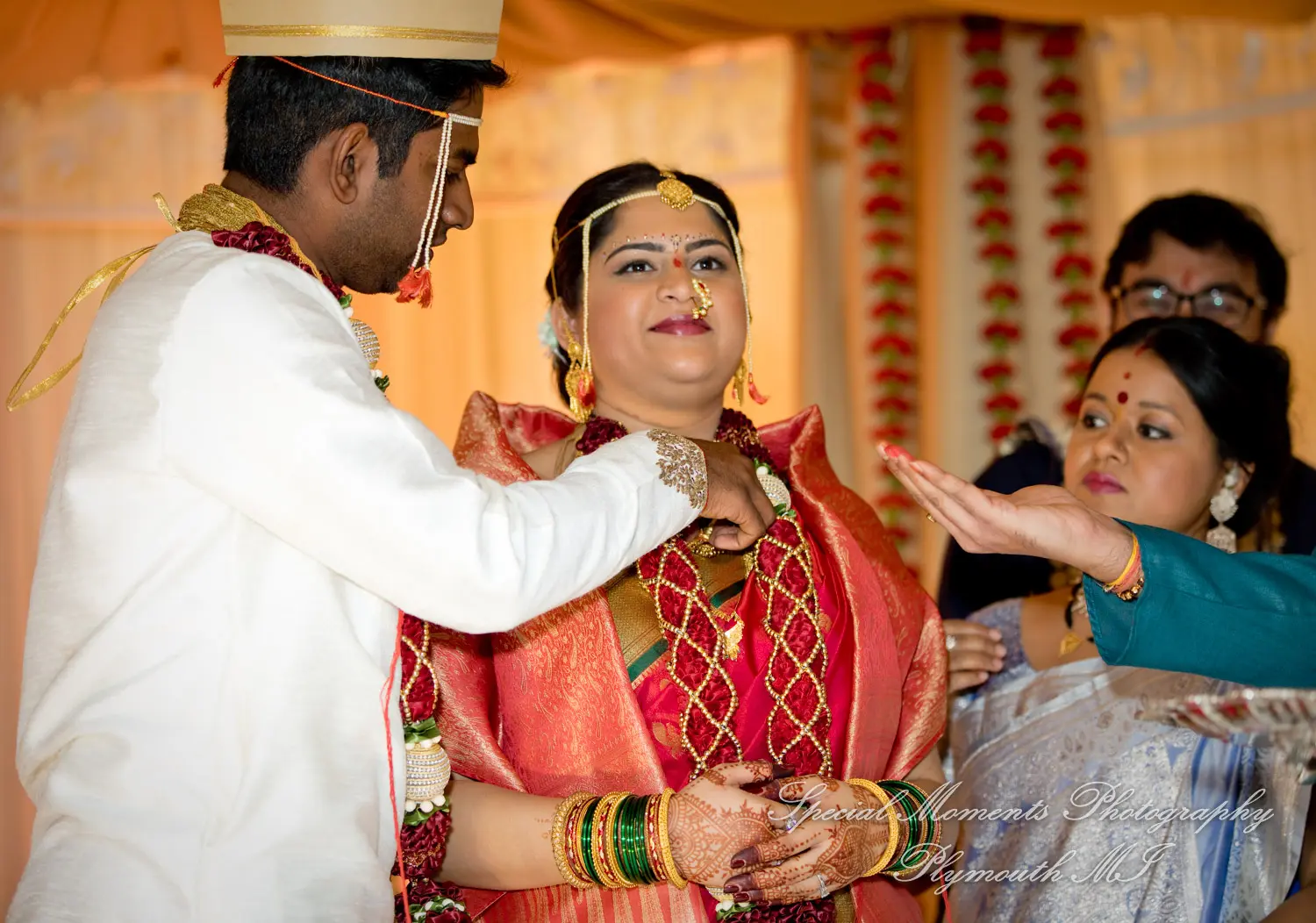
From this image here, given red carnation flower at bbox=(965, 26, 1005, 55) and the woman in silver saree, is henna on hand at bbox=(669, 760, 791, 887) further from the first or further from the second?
red carnation flower at bbox=(965, 26, 1005, 55)

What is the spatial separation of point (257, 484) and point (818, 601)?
1235 mm

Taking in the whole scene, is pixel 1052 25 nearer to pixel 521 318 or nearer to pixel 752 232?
pixel 752 232

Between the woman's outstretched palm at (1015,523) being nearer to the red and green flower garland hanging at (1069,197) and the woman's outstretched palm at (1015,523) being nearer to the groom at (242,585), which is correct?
the groom at (242,585)

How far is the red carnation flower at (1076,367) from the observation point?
5.36 m

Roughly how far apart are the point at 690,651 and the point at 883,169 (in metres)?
3.37

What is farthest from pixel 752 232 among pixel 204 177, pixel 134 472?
pixel 134 472

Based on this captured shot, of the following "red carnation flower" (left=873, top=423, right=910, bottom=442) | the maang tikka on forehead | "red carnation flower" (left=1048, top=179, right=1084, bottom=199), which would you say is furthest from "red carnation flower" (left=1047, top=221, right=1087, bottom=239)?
the maang tikka on forehead

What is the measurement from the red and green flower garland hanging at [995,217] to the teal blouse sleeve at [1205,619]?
10.2 feet

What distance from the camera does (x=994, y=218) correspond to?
540cm

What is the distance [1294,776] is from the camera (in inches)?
102

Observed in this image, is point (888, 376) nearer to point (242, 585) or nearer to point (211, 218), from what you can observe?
point (211, 218)

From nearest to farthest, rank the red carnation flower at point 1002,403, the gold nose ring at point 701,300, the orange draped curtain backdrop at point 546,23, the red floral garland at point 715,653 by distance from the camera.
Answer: the red floral garland at point 715,653 < the gold nose ring at point 701,300 < the orange draped curtain backdrop at point 546,23 < the red carnation flower at point 1002,403

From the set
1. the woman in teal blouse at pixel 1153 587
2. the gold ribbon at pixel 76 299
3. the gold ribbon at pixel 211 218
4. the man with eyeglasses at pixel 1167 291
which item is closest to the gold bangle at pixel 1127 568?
the woman in teal blouse at pixel 1153 587

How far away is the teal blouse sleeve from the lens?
7.12ft
